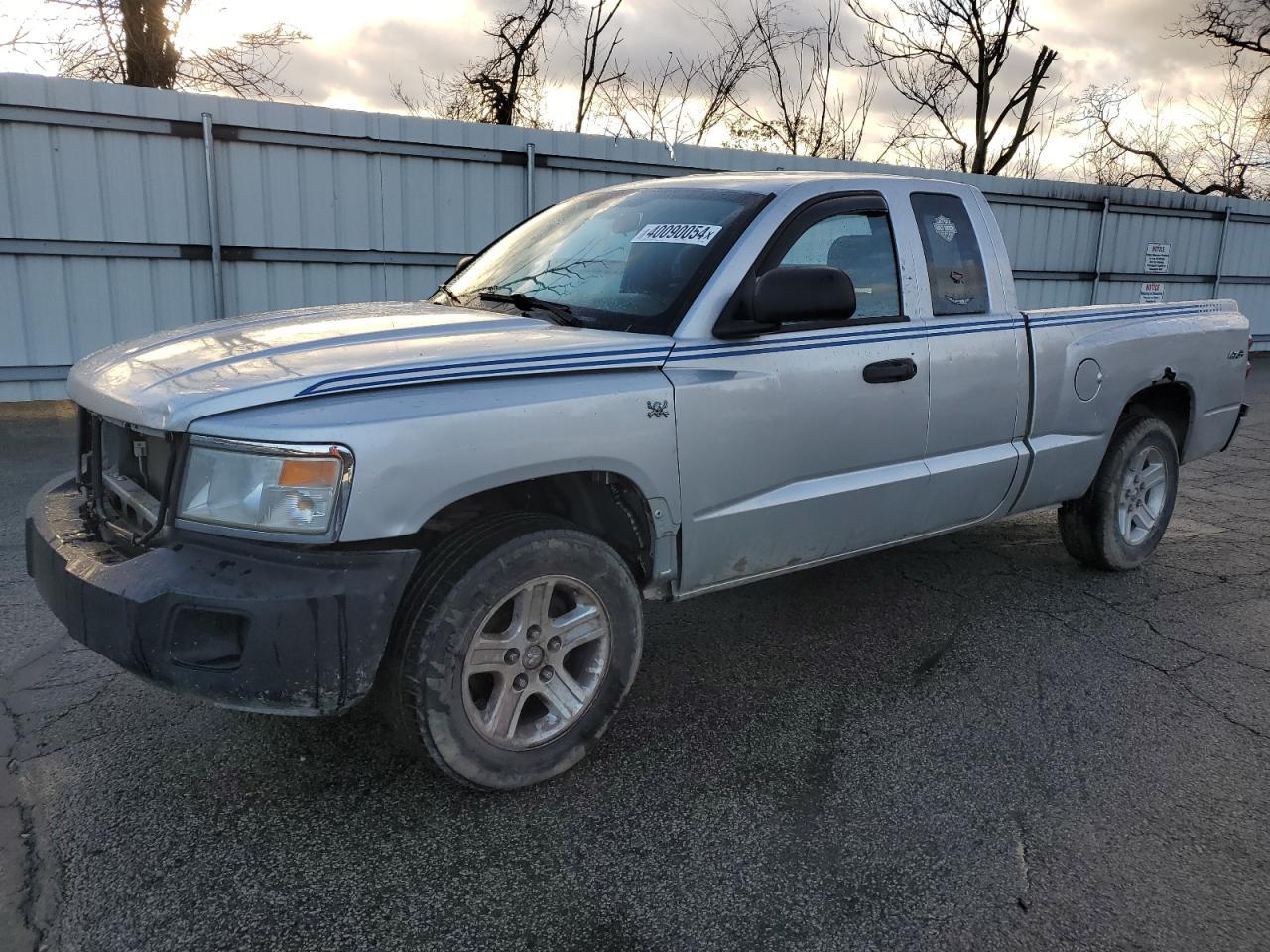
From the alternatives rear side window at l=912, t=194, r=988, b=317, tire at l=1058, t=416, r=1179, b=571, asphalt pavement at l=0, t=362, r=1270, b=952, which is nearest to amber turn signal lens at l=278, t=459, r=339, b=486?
asphalt pavement at l=0, t=362, r=1270, b=952

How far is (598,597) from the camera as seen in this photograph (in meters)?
3.00

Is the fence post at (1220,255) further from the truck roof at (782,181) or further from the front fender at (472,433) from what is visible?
the front fender at (472,433)

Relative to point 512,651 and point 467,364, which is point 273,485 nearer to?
point 467,364

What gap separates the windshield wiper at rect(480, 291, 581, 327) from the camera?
3391 millimetres

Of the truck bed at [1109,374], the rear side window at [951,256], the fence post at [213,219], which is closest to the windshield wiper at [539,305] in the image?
the rear side window at [951,256]

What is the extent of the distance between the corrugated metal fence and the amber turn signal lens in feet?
23.1

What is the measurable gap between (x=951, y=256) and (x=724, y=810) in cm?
254

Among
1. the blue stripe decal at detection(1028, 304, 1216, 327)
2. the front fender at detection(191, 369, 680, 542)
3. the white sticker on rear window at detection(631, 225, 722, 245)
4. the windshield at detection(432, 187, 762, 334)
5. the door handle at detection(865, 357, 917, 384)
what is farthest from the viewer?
the blue stripe decal at detection(1028, 304, 1216, 327)

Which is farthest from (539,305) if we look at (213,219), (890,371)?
(213,219)

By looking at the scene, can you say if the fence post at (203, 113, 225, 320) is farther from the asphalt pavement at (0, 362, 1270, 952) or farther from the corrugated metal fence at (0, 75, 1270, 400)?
the asphalt pavement at (0, 362, 1270, 952)

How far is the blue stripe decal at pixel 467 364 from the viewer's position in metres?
2.59

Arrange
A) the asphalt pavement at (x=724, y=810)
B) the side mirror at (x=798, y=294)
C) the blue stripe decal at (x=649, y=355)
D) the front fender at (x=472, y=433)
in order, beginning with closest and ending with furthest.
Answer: the asphalt pavement at (x=724, y=810)
the front fender at (x=472, y=433)
the blue stripe decal at (x=649, y=355)
the side mirror at (x=798, y=294)

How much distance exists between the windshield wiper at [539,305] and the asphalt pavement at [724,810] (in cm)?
141

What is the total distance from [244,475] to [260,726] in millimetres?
A: 1184
